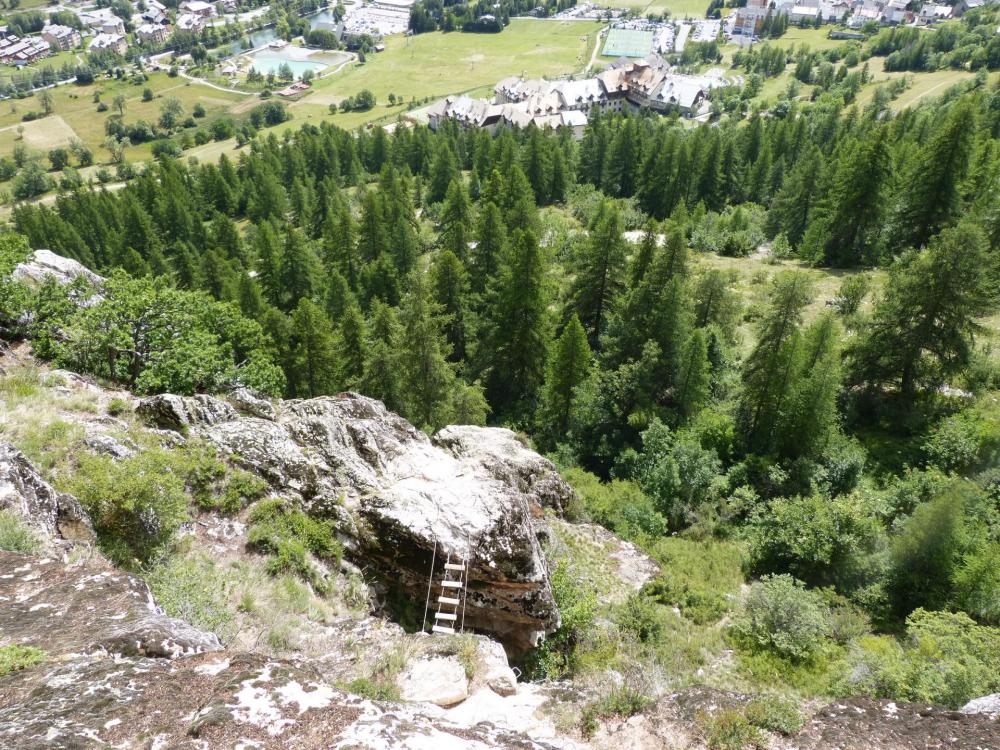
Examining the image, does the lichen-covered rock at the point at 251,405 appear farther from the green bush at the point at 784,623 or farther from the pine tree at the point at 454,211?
the pine tree at the point at 454,211

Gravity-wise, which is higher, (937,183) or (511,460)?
(937,183)

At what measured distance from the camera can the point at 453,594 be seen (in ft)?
46.0

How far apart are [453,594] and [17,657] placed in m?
8.68

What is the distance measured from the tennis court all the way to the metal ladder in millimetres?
181297

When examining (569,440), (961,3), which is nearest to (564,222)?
(569,440)

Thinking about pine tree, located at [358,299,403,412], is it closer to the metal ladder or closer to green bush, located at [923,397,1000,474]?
the metal ladder

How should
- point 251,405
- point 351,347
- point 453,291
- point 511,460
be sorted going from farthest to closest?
point 453,291 < point 351,347 < point 511,460 < point 251,405

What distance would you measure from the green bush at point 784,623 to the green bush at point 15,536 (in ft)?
56.1

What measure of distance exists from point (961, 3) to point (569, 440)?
22601cm

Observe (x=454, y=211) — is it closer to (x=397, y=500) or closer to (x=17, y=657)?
(x=397, y=500)

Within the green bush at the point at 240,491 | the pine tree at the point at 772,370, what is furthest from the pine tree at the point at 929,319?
the green bush at the point at 240,491

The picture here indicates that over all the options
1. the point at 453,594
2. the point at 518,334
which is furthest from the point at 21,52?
the point at 453,594

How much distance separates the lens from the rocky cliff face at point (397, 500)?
1411 cm

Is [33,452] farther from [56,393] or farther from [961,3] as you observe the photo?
[961,3]
